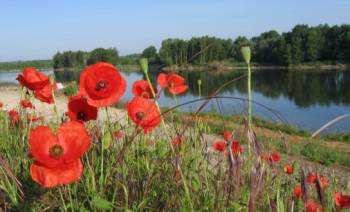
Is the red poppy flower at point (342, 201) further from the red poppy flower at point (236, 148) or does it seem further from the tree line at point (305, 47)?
the tree line at point (305, 47)

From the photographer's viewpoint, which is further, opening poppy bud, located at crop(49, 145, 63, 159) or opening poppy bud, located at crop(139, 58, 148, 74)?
opening poppy bud, located at crop(139, 58, 148, 74)

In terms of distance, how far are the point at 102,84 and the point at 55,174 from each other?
36cm

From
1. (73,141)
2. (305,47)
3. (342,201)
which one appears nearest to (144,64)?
(73,141)

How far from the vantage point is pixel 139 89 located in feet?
6.04

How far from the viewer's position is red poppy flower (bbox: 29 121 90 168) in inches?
41.3

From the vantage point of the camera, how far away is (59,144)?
1.11 m

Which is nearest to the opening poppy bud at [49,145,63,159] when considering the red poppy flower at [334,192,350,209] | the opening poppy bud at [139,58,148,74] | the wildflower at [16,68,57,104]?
the opening poppy bud at [139,58,148,74]

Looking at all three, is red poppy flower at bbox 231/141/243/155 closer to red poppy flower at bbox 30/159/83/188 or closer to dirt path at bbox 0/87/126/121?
red poppy flower at bbox 30/159/83/188

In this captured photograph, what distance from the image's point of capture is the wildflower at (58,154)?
3.42 feet

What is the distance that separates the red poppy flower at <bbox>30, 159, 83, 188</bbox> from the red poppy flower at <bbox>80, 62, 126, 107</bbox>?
29 cm

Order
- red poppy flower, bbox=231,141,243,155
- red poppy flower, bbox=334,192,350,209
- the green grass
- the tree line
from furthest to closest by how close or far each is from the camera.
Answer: the tree line, red poppy flower, bbox=334,192,350,209, red poppy flower, bbox=231,141,243,155, the green grass

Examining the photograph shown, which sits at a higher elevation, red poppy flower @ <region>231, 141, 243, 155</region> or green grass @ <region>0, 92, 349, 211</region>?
red poppy flower @ <region>231, 141, 243, 155</region>

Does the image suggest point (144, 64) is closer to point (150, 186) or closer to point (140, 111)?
point (140, 111)

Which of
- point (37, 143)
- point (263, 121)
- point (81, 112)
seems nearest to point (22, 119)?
point (81, 112)
